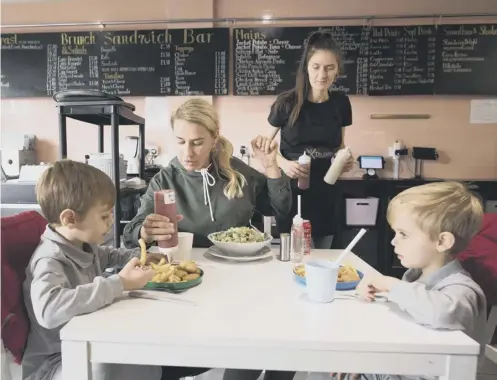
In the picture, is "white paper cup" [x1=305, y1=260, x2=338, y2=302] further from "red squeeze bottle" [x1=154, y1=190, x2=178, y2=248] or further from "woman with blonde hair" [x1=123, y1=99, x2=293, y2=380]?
"woman with blonde hair" [x1=123, y1=99, x2=293, y2=380]

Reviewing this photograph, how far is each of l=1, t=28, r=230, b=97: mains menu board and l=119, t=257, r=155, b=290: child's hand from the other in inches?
113

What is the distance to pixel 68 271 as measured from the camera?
100cm

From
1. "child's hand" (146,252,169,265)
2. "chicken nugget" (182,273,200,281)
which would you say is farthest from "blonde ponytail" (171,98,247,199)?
"chicken nugget" (182,273,200,281)

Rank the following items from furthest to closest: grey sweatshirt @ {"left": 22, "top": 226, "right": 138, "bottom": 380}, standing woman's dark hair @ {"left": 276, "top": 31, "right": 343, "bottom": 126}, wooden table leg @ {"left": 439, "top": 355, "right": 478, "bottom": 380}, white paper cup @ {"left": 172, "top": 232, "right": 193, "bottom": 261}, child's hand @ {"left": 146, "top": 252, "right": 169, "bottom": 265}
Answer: standing woman's dark hair @ {"left": 276, "top": 31, "right": 343, "bottom": 126} < white paper cup @ {"left": 172, "top": 232, "right": 193, "bottom": 261} < child's hand @ {"left": 146, "top": 252, "right": 169, "bottom": 265} < grey sweatshirt @ {"left": 22, "top": 226, "right": 138, "bottom": 380} < wooden table leg @ {"left": 439, "top": 355, "right": 478, "bottom": 380}

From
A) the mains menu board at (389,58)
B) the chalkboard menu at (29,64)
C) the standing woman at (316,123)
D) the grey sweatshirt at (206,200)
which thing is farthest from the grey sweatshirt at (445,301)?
the chalkboard menu at (29,64)

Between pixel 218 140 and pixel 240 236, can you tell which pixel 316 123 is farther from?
pixel 240 236

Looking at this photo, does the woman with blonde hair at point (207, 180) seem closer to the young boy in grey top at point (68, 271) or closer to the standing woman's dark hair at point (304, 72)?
the young boy in grey top at point (68, 271)

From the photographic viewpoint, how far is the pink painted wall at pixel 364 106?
11.8ft

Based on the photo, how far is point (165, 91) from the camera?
3697 millimetres

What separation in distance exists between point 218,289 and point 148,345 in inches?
11.3

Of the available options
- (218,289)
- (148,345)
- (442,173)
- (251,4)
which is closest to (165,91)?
(251,4)

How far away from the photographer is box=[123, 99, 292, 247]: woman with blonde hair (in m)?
1.53

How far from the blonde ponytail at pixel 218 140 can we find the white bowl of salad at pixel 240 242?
22 centimetres

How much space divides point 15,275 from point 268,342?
631mm
